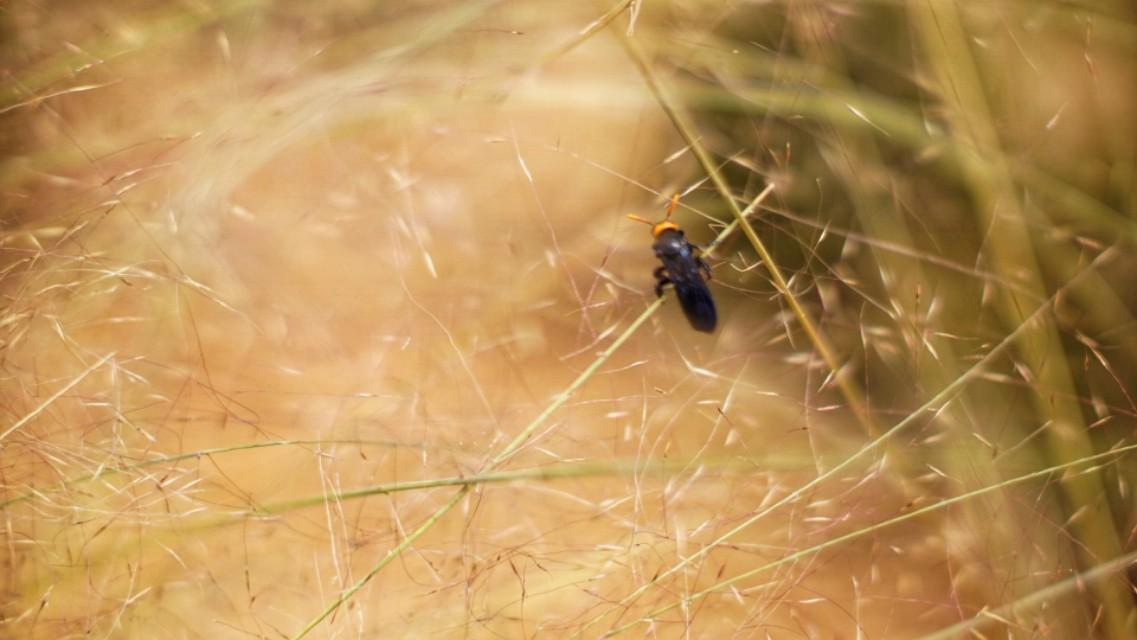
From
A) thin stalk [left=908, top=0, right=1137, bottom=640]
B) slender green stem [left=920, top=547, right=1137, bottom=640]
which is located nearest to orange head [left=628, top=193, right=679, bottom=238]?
thin stalk [left=908, top=0, right=1137, bottom=640]

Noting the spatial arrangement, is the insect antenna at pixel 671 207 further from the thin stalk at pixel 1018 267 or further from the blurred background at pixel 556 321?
the thin stalk at pixel 1018 267

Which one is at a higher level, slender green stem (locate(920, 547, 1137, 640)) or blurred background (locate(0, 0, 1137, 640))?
blurred background (locate(0, 0, 1137, 640))

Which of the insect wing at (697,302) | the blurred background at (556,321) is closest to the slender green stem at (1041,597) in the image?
the blurred background at (556,321)

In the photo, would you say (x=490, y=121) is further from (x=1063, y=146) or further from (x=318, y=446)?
(x=1063, y=146)

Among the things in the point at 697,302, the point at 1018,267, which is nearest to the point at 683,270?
the point at 697,302

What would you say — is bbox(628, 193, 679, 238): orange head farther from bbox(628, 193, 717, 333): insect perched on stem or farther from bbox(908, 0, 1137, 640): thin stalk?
bbox(908, 0, 1137, 640): thin stalk

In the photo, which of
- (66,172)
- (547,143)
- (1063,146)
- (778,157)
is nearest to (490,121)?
(547,143)
